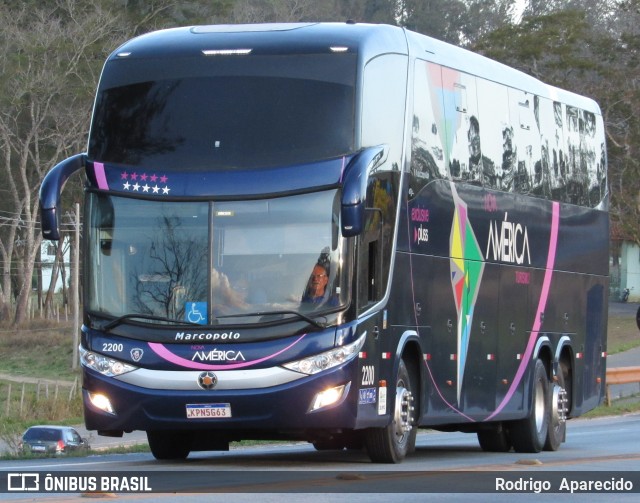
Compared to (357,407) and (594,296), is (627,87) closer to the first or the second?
(594,296)

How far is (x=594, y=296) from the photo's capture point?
22.4 m

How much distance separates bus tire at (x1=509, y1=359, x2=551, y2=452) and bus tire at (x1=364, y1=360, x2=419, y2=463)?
4.20 meters

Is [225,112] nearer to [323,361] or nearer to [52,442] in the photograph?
[323,361]

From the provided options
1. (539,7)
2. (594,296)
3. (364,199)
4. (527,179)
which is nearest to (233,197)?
(364,199)

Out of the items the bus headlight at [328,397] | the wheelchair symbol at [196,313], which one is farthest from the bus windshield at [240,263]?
the bus headlight at [328,397]

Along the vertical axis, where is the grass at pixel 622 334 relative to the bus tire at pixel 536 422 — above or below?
below

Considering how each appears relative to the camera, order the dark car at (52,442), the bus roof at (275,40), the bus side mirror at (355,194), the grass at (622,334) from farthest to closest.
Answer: the grass at (622,334)
the dark car at (52,442)
the bus roof at (275,40)
the bus side mirror at (355,194)

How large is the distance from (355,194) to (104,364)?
9.00ft

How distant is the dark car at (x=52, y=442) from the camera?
2020 centimetres

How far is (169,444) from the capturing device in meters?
16.1

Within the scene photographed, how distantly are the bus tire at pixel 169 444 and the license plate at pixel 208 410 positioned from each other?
79.1 inches

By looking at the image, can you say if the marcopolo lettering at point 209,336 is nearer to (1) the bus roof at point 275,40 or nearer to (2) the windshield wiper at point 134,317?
(2) the windshield wiper at point 134,317

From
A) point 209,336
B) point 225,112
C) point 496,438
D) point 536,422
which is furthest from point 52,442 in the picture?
point 225,112

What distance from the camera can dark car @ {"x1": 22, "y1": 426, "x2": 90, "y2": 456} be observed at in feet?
66.3
